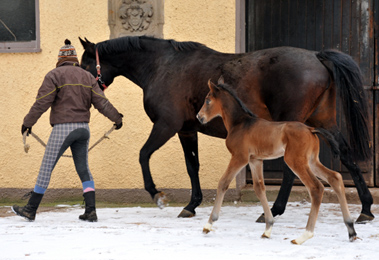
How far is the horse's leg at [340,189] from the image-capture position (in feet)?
14.9

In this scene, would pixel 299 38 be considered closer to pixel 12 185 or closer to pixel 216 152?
pixel 216 152

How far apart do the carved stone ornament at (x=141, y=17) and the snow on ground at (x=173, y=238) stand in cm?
268

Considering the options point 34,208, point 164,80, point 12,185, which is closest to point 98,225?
point 34,208

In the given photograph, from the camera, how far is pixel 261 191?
4.86 meters

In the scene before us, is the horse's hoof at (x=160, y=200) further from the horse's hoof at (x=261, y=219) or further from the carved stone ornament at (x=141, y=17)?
the carved stone ornament at (x=141, y=17)

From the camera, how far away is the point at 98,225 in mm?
5543

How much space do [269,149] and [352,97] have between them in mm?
1597

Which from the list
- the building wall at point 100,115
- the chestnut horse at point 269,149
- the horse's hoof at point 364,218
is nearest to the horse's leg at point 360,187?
the horse's hoof at point 364,218

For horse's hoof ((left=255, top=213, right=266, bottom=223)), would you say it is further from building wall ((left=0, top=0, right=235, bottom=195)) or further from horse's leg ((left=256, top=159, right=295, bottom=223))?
building wall ((left=0, top=0, right=235, bottom=195))

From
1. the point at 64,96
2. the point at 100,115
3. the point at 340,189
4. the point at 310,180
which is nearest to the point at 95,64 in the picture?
the point at 64,96

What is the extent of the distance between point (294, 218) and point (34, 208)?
2789 mm

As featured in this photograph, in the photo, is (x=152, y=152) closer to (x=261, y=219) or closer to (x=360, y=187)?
(x=261, y=219)

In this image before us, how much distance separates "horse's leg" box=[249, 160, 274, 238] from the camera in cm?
476

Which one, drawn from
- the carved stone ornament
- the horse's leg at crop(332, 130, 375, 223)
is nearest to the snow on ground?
the horse's leg at crop(332, 130, 375, 223)
